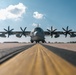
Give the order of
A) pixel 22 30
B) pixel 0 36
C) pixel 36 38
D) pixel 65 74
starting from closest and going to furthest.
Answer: pixel 65 74 < pixel 36 38 < pixel 0 36 < pixel 22 30

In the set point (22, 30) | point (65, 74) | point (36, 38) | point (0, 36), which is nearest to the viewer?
point (65, 74)

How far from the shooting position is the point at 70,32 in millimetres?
89312

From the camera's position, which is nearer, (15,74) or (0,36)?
(15,74)

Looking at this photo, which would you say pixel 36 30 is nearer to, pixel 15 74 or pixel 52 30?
pixel 52 30

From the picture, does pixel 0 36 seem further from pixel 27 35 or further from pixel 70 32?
pixel 70 32

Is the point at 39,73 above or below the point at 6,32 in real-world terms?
below

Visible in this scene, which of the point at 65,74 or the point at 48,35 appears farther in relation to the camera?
the point at 48,35

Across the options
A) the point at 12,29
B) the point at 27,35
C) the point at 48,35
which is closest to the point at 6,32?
the point at 12,29

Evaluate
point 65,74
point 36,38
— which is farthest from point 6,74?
point 36,38

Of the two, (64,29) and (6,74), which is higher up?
(64,29)

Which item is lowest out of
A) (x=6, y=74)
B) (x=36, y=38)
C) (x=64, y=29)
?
(x=6, y=74)

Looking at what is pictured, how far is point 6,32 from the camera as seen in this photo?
Result: 289ft

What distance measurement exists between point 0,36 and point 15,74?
7546 centimetres

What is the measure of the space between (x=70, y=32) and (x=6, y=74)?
84.5m
